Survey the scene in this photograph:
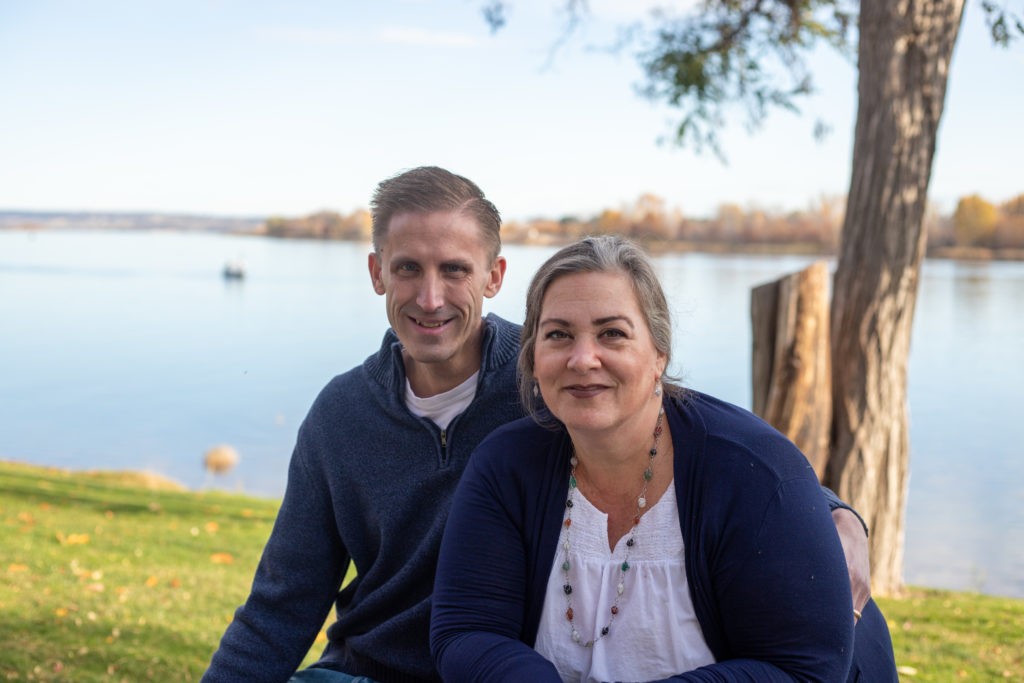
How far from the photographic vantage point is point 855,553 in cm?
209

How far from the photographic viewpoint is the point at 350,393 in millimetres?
2641

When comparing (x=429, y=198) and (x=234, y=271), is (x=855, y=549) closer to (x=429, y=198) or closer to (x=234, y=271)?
(x=429, y=198)

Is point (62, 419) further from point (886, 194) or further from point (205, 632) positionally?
point (886, 194)

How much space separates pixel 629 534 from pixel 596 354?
14.9 inches

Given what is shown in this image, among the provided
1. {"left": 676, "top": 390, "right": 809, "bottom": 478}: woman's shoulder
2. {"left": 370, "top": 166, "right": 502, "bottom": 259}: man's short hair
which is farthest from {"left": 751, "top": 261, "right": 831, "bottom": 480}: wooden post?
{"left": 676, "top": 390, "right": 809, "bottom": 478}: woman's shoulder

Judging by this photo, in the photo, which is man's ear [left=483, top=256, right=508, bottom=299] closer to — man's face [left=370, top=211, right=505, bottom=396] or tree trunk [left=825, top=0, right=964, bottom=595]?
man's face [left=370, top=211, right=505, bottom=396]

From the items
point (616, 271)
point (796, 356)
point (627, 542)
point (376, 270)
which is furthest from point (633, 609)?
point (796, 356)

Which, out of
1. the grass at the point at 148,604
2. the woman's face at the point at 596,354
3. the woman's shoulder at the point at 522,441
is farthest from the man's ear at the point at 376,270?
the grass at the point at 148,604

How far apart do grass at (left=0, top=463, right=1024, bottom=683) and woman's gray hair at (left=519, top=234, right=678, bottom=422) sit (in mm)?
2605

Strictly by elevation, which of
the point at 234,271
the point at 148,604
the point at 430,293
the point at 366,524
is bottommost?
the point at 234,271

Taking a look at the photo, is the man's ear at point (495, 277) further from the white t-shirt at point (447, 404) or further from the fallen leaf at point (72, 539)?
the fallen leaf at point (72, 539)

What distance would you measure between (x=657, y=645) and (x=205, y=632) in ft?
10.0

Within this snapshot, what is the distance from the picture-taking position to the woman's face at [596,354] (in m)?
1.95

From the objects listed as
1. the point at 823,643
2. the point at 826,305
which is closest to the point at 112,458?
the point at 826,305
